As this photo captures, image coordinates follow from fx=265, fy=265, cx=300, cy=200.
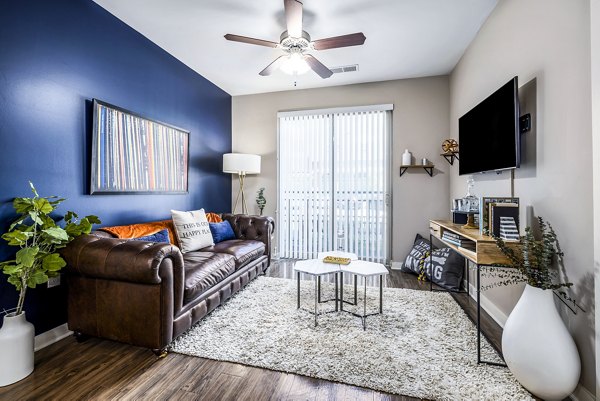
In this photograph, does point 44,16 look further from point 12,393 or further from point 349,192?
point 349,192

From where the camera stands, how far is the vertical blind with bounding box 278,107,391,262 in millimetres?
4102

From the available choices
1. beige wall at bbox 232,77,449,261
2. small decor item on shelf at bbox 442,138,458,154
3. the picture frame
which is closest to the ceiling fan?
beige wall at bbox 232,77,449,261

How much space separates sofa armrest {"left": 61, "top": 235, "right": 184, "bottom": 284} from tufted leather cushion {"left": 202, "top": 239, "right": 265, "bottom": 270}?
3.11ft

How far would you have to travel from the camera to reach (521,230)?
2.00 metres

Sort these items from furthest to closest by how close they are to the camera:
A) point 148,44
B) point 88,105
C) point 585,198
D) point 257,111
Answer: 1. point 257,111
2. point 148,44
3. point 88,105
4. point 585,198

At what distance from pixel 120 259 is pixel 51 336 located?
97 centimetres

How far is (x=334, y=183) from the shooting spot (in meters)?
4.26

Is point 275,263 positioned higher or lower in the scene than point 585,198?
lower

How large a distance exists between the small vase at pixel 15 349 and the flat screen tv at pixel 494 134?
337 centimetres

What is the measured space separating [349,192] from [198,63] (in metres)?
2.82

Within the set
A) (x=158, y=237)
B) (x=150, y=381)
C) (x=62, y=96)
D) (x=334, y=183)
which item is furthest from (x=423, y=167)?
(x=62, y=96)

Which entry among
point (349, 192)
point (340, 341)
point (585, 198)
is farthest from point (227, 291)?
point (585, 198)

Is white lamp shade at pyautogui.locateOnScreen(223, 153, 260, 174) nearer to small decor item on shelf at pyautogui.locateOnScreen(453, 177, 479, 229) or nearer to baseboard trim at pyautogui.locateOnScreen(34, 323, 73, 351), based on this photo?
baseboard trim at pyautogui.locateOnScreen(34, 323, 73, 351)

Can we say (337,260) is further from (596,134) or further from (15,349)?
(15,349)
